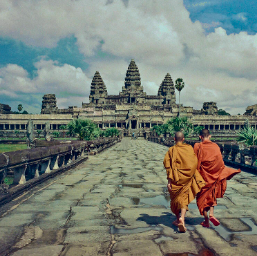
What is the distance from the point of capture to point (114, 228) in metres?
4.15

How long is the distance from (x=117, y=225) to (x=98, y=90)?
98.5 m

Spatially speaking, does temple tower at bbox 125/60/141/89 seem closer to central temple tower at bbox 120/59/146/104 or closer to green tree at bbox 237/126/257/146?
central temple tower at bbox 120/59/146/104

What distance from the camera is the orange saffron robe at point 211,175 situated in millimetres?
4391

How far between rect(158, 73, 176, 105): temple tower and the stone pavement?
313 feet

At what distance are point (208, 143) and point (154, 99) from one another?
98818mm

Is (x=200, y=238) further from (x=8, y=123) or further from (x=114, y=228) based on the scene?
(x=8, y=123)

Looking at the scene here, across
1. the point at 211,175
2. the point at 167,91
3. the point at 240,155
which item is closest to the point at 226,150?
the point at 240,155

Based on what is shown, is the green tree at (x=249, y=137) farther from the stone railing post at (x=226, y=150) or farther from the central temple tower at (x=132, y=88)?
the central temple tower at (x=132, y=88)

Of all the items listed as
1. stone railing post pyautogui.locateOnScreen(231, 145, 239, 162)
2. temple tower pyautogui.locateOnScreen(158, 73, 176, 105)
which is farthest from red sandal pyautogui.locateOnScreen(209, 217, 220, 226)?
temple tower pyautogui.locateOnScreen(158, 73, 176, 105)

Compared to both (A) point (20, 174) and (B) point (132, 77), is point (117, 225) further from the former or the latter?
(B) point (132, 77)

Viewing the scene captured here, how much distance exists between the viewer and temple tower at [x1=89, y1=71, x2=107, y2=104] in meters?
99.8

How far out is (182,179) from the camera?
13.9 ft

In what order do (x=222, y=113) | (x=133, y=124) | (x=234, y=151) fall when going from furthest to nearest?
(x=222, y=113) → (x=133, y=124) → (x=234, y=151)

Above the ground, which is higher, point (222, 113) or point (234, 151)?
point (222, 113)
